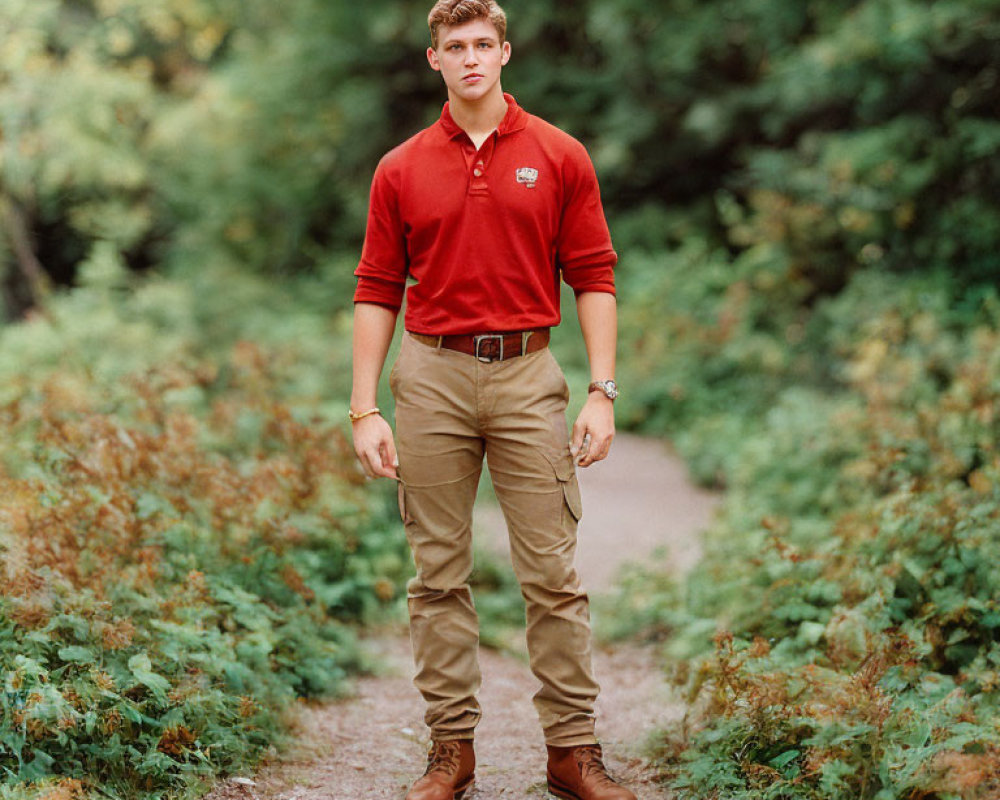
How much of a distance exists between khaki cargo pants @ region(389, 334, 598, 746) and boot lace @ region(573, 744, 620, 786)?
0.09ft

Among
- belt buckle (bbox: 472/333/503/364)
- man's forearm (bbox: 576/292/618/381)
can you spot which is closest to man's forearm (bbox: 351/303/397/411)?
belt buckle (bbox: 472/333/503/364)

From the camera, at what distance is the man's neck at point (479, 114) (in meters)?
3.02

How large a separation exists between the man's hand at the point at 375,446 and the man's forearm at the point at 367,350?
5 centimetres

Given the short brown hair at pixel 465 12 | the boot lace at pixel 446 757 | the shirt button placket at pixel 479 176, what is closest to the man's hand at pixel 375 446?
the shirt button placket at pixel 479 176

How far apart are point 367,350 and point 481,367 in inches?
14.3

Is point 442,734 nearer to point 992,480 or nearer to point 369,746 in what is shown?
point 369,746

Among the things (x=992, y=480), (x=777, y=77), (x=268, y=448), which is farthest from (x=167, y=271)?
(x=992, y=480)

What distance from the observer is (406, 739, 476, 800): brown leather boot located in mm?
3109

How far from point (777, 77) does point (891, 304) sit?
3.52 meters

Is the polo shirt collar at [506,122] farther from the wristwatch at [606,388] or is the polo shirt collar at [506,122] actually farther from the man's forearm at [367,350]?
the wristwatch at [606,388]

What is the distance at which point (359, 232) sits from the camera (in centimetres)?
1555

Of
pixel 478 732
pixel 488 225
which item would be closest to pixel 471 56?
pixel 488 225

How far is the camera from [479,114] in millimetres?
3027

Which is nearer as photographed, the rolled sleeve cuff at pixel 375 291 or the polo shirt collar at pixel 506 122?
the polo shirt collar at pixel 506 122
